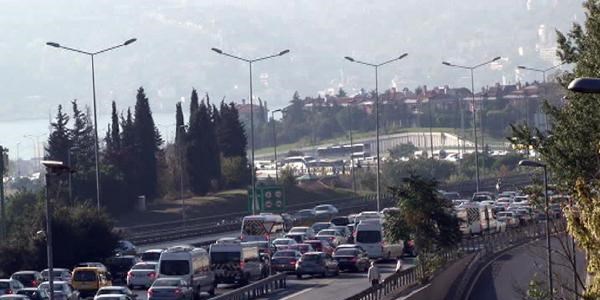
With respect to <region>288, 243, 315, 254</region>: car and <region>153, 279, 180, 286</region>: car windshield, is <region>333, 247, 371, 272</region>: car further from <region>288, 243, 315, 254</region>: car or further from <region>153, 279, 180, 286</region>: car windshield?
<region>153, 279, 180, 286</region>: car windshield

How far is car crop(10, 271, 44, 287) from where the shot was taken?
150ft

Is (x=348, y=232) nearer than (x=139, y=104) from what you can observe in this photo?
Yes

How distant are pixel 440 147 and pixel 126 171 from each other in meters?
103

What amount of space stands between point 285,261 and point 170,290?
41.7 ft

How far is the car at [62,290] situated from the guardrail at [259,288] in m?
4.22

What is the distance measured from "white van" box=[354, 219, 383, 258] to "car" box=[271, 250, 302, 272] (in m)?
5.40

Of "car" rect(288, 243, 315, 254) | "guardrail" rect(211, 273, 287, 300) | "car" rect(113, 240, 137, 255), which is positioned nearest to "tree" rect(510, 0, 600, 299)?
"guardrail" rect(211, 273, 287, 300)

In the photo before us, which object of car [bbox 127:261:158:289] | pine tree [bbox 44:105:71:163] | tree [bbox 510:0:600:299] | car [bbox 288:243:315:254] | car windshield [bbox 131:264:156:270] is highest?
pine tree [bbox 44:105:71:163]

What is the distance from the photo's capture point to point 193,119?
9812 cm

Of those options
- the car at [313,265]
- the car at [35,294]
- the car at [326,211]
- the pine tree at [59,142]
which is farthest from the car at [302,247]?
the pine tree at [59,142]

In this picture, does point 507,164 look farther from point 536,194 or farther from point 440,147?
point 536,194

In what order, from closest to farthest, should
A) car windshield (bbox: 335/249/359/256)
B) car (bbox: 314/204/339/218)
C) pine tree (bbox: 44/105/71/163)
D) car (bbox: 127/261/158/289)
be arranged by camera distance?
car (bbox: 127/261/158/289)
car windshield (bbox: 335/249/359/256)
car (bbox: 314/204/339/218)
pine tree (bbox: 44/105/71/163)

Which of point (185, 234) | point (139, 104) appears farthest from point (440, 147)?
point (185, 234)

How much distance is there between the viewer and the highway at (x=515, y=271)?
4562cm
